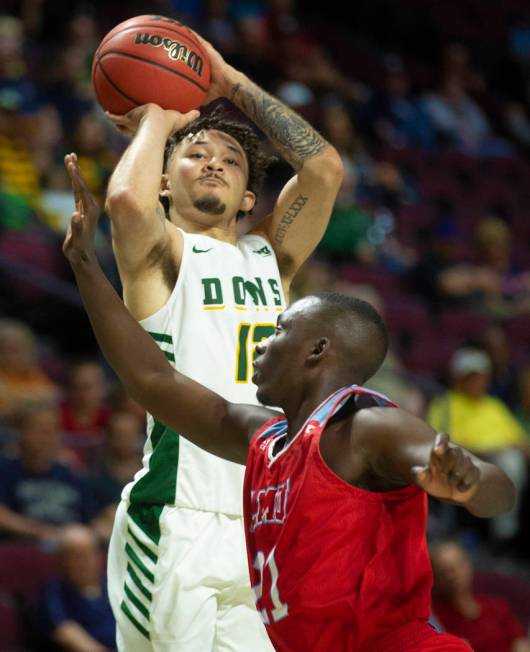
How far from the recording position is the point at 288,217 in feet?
15.2

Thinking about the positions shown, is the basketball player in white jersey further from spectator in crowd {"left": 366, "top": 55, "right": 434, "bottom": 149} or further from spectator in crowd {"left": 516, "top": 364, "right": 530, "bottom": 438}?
spectator in crowd {"left": 366, "top": 55, "right": 434, "bottom": 149}

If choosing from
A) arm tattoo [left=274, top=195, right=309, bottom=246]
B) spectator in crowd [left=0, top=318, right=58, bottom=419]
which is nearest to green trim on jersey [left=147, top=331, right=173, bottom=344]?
arm tattoo [left=274, top=195, right=309, bottom=246]

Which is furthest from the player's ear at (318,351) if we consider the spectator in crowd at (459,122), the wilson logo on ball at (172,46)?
the spectator in crowd at (459,122)

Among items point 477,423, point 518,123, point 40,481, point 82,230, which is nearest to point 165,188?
point 82,230

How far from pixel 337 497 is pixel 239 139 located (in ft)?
6.40

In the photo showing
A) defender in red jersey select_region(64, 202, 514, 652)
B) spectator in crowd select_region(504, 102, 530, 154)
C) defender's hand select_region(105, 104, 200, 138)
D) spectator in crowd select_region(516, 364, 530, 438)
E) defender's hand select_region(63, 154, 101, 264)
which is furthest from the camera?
spectator in crowd select_region(504, 102, 530, 154)

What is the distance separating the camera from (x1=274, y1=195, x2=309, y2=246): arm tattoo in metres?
4.61

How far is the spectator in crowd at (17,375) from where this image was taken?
7520 millimetres

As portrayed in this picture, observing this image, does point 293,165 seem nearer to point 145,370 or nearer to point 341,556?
point 145,370

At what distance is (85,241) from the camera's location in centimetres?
355

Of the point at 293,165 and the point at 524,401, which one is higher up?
the point at 293,165

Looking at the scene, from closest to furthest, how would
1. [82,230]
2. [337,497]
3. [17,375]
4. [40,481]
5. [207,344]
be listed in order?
[337,497], [82,230], [207,344], [40,481], [17,375]

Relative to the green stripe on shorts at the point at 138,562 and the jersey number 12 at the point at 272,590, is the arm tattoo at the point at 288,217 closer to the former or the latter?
the green stripe on shorts at the point at 138,562

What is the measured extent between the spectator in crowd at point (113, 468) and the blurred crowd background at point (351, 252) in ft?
0.04
